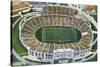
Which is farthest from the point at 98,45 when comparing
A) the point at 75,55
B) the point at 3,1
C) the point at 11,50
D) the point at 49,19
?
the point at 3,1

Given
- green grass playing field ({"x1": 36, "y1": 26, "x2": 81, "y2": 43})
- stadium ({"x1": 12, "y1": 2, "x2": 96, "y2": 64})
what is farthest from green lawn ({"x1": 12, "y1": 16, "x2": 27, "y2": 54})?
green grass playing field ({"x1": 36, "y1": 26, "x2": 81, "y2": 43})

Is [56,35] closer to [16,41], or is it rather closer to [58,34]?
[58,34]

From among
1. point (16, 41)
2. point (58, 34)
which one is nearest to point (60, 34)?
point (58, 34)

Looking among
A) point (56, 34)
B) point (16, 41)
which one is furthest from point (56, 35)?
point (16, 41)

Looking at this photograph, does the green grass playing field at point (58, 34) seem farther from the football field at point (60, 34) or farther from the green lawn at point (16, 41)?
the green lawn at point (16, 41)

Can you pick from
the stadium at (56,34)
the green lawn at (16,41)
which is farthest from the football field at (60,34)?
the green lawn at (16,41)

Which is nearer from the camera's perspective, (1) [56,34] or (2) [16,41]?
(2) [16,41]

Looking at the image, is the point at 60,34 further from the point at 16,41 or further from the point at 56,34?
the point at 16,41

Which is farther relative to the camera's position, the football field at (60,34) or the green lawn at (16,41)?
the football field at (60,34)
